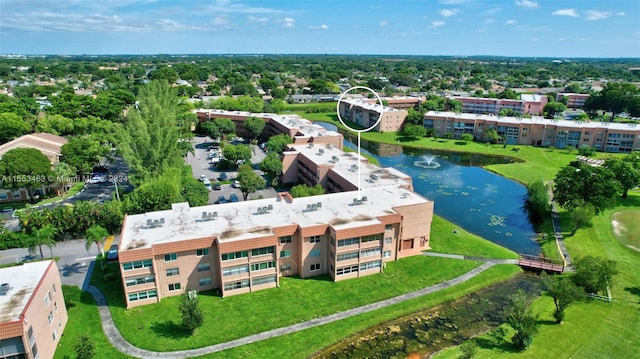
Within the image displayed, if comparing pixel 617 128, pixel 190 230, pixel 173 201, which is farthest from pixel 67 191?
pixel 617 128

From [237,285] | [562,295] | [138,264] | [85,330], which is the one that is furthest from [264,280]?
[562,295]

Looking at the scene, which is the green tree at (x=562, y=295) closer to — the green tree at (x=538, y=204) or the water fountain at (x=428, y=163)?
the green tree at (x=538, y=204)

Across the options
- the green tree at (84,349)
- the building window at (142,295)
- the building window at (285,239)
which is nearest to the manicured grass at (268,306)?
the building window at (142,295)

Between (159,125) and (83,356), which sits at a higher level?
(159,125)

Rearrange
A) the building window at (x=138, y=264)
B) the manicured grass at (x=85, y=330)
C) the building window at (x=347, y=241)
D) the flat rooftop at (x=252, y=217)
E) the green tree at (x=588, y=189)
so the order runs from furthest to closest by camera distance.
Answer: the green tree at (x=588, y=189)
the building window at (x=347, y=241)
the flat rooftop at (x=252, y=217)
the building window at (x=138, y=264)
the manicured grass at (x=85, y=330)

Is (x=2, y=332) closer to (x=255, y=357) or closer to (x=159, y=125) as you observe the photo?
(x=255, y=357)
